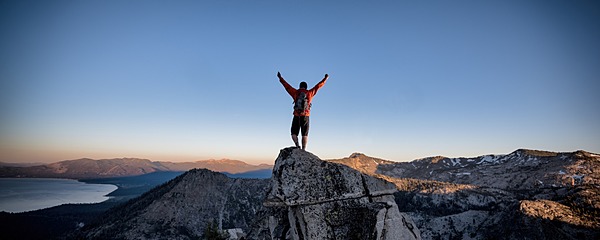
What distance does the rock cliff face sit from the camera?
11.3 metres

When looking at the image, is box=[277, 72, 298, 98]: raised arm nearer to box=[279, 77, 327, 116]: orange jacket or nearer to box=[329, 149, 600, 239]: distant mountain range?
box=[279, 77, 327, 116]: orange jacket

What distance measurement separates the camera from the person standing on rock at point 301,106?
527 inches

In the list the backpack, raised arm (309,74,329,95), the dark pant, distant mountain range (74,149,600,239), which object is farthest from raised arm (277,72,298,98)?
distant mountain range (74,149,600,239)

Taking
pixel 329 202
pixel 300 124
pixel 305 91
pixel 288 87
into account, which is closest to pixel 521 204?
Answer: pixel 329 202

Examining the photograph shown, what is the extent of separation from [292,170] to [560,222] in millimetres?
77577

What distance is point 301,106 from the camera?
13.4 m

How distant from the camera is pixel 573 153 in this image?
178 meters

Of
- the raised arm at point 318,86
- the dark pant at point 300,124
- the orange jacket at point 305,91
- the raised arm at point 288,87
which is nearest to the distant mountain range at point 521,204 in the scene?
the raised arm at point 318,86

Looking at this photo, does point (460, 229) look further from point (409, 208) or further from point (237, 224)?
point (237, 224)

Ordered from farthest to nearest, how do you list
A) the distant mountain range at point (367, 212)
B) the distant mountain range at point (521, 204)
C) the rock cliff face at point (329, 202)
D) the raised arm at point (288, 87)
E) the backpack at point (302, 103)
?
1. the distant mountain range at point (521, 204)
2. the raised arm at point (288, 87)
3. the backpack at point (302, 103)
4. the distant mountain range at point (367, 212)
5. the rock cliff face at point (329, 202)

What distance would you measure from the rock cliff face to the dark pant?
106 cm

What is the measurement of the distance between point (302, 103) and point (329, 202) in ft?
15.8

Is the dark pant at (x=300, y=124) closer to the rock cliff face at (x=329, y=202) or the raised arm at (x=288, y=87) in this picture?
the rock cliff face at (x=329, y=202)

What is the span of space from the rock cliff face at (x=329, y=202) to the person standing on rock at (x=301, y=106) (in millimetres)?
1019
